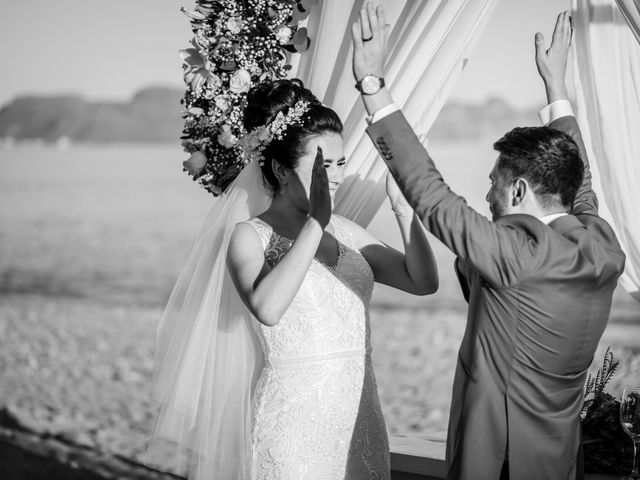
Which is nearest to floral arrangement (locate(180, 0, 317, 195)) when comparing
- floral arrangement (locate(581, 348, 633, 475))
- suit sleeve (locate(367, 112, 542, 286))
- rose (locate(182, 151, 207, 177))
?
rose (locate(182, 151, 207, 177))

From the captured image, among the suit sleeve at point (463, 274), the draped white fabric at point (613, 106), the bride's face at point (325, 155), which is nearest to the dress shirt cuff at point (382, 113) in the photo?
the suit sleeve at point (463, 274)

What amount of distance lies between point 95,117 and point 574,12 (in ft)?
44.7

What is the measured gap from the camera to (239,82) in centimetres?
250

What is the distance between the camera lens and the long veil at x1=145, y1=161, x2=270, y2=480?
2.41 meters

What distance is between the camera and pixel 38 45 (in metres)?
14.7

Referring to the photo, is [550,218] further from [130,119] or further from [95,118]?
[95,118]

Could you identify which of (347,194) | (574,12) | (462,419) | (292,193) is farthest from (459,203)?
(574,12)

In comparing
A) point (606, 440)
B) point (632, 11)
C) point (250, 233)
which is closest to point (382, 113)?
point (250, 233)

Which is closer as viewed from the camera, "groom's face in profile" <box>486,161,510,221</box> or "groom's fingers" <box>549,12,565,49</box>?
"groom's face in profile" <box>486,161,510,221</box>

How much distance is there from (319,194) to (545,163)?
56cm

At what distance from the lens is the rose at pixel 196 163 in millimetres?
2588

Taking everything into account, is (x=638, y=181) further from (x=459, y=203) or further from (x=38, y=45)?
(x=38, y=45)

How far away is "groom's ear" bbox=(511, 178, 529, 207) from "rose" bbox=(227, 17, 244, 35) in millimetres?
1238

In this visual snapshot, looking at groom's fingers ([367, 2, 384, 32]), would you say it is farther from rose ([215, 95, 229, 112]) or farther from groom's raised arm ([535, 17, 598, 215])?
rose ([215, 95, 229, 112])
